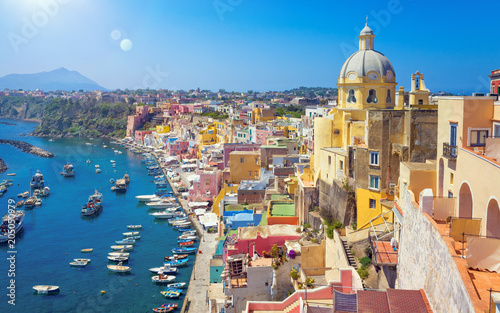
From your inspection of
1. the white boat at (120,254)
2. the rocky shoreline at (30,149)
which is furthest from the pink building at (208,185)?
the rocky shoreline at (30,149)

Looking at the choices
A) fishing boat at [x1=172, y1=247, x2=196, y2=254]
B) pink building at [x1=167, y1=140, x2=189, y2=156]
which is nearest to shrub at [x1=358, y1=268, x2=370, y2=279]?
fishing boat at [x1=172, y1=247, x2=196, y2=254]

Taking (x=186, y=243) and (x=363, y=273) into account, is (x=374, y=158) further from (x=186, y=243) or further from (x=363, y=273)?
(x=186, y=243)

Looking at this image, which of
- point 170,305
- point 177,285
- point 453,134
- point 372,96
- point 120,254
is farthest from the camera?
point 120,254

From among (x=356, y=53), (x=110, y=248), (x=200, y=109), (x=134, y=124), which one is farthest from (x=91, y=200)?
(x=200, y=109)

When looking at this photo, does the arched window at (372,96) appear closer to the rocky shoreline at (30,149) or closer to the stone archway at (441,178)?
the stone archway at (441,178)

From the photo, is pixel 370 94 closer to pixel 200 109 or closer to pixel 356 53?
pixel 356 53

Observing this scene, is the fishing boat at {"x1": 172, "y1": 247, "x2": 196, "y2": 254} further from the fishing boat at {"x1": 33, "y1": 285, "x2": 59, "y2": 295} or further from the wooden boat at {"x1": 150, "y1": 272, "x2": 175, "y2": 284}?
the fishing boat at {"x1": 33, "y1": 285, "x2": 59, "y2": 295}

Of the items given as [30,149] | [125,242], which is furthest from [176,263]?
[30,149]
